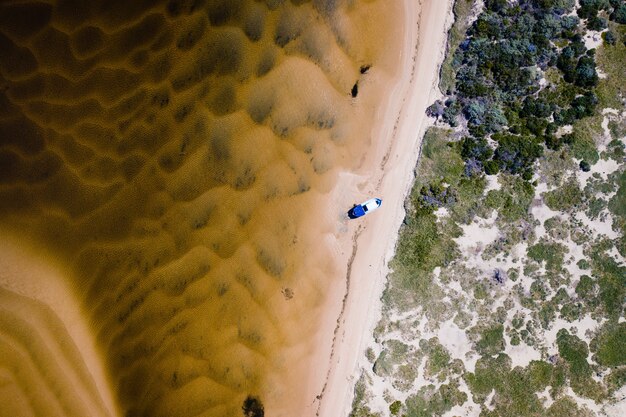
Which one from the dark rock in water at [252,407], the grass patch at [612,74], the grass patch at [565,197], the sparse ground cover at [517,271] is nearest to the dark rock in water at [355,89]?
the sparse ground cover at [517,271]

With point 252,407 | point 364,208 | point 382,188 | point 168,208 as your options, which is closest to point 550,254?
point 382,188

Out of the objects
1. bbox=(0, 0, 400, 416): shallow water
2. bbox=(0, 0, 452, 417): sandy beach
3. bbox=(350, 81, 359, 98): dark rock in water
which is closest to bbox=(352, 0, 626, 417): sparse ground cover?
bbox=(0, 0, 452, 417): sandy beach

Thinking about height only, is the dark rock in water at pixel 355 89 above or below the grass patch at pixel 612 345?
above

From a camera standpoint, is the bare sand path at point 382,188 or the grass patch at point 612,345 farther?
the bare sand path at point 382,188

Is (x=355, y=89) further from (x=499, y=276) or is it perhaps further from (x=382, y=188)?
(x=499, y=276)

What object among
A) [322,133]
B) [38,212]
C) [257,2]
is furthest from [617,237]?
[38,212]

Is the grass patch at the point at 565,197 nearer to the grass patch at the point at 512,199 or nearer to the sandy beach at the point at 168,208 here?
the grass patch at the point at 512,199
